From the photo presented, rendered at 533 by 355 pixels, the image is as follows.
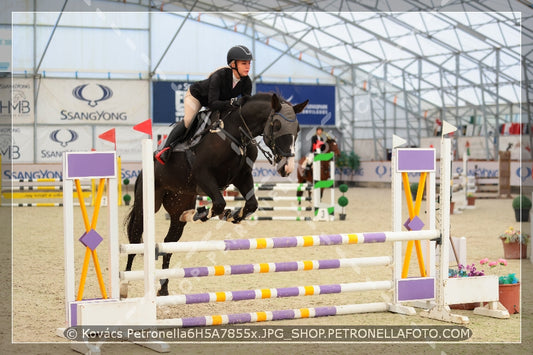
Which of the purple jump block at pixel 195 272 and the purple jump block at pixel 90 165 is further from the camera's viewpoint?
the purple jump block at pixel 195 272

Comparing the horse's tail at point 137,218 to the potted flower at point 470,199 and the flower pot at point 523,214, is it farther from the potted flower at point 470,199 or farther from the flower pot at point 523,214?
the potted flower at point 470,199

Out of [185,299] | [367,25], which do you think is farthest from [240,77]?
[367,25]

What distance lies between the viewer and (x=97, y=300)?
3576 millimetres

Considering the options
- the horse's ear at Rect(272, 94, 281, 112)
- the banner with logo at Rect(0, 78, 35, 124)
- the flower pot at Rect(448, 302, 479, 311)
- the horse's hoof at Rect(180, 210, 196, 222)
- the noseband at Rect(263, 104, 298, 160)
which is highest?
the banner with logo at Rect(0, 78, 35, 124)

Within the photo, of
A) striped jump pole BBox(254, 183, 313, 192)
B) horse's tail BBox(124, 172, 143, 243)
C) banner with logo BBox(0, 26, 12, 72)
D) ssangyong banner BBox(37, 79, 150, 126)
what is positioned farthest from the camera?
ssangyong banner BBox(37, 79, 150, 126)

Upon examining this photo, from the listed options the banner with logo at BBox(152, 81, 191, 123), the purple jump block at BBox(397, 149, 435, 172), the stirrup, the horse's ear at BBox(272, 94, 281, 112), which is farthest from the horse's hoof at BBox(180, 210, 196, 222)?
the banner with logo at BBox(152, 81, 191, 123)

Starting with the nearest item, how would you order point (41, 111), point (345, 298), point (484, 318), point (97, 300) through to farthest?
point (97, 300), point (484, 318), point (345, 298), point (41, 111)

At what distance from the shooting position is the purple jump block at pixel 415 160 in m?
4.37

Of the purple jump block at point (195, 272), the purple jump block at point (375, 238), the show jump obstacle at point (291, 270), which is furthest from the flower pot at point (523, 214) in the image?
the purple jump block at point (195, 272)

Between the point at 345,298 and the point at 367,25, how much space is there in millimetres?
17006

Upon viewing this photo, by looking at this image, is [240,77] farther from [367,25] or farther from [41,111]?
[41,111]

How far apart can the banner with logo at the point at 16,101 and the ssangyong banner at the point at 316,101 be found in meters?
8.93

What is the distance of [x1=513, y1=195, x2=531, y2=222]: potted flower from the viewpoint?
32.6ft

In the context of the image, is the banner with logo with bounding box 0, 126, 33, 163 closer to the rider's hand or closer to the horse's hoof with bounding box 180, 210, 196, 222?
the horse's hoof with bounding box 180, 210, 196, 222
